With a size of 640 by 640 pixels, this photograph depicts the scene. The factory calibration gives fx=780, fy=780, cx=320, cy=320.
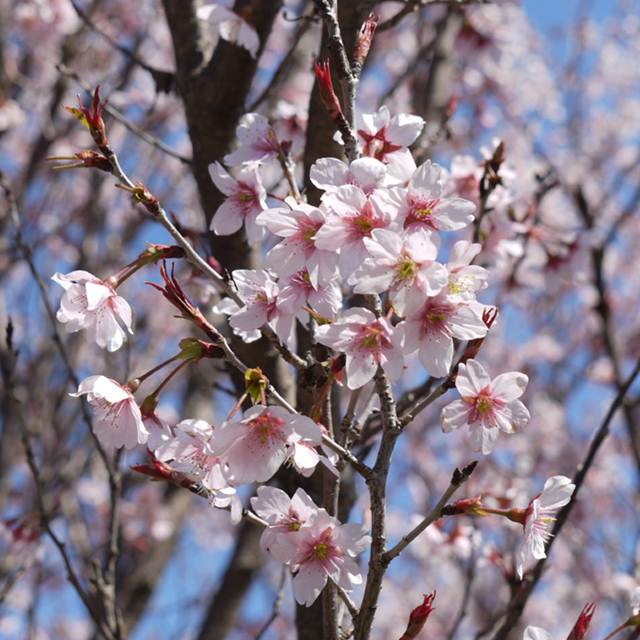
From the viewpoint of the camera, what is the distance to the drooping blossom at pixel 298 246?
1.31 meters

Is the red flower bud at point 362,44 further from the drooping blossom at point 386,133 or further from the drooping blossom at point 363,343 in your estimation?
the drooping blossom at point 363,343

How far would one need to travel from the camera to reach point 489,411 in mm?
1360

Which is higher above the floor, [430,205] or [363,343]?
[430,205]

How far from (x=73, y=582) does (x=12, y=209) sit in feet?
3.68

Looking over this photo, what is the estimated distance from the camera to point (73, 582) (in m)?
2.06

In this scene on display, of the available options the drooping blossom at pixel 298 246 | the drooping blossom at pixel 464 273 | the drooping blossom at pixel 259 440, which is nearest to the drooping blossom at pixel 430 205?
the drooping blossom at pixel 464 273

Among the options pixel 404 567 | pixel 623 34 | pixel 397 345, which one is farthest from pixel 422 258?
pixel 623 34

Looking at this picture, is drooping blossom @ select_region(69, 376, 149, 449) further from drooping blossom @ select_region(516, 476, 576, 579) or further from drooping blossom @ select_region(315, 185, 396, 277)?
drooping blossom @ select_region(516, 476, 576, 579)

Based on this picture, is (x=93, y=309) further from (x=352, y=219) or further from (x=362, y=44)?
(x=362, y=44)

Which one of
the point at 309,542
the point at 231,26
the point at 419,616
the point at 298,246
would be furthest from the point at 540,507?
the point at 231,26

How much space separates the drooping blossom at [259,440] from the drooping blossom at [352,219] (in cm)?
26

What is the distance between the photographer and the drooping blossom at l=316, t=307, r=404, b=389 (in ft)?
4.06

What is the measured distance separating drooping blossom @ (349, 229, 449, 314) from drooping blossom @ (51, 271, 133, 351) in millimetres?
495

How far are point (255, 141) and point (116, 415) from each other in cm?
68
